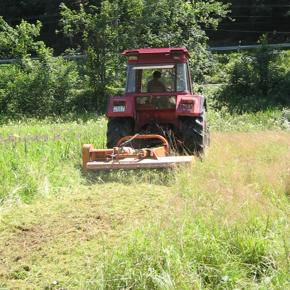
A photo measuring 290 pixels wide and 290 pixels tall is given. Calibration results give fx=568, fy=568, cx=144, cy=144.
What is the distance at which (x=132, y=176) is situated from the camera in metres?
7.39

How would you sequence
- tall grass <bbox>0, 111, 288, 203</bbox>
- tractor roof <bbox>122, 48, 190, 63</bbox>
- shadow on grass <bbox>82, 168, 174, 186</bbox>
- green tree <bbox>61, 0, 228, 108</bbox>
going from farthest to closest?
green tree <bbox>61, 0, 228, 108</bbox> < tractor roof <bbox>122, 48, 190, 63</bbox> < shadow on grass <bbox>82, 168, 174, 186</bbox> < tall grass <bbox>0, 111, 288, 203</bbox>

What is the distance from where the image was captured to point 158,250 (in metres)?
4.09

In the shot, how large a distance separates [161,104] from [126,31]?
33.8 ft

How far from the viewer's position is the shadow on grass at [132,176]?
7.15 m

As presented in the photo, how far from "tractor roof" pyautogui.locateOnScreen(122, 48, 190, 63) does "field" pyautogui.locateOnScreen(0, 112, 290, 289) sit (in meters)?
1.80

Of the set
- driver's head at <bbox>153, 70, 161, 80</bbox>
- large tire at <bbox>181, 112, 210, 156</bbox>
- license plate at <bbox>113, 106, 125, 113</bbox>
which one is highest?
driver's head at <bbox>153, 70, 161, 80</bbox>

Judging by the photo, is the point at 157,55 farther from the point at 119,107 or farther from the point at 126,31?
the point at 126,31

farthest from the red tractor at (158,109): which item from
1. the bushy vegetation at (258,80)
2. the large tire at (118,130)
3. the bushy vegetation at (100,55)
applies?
the bushy vegetation at (100,55)

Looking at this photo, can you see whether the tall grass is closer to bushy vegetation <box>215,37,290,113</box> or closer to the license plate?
the license plate

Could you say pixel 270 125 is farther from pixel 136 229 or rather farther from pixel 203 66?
pixel 136 229

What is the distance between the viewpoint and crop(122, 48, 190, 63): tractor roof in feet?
28.9

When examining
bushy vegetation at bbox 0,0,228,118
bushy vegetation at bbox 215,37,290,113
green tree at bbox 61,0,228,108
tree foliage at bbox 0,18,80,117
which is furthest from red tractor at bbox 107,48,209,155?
tree foliage at bbox 0,18,80,117

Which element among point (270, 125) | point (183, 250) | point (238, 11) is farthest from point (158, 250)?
point (238, 11)

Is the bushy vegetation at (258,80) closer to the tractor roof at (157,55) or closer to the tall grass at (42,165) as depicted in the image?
the tall grass at (42,165)
